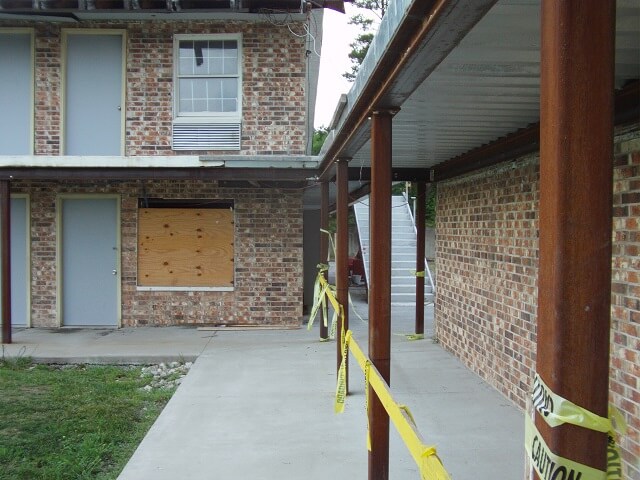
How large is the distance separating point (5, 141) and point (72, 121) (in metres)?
1.17

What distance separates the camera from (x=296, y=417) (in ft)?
18.5

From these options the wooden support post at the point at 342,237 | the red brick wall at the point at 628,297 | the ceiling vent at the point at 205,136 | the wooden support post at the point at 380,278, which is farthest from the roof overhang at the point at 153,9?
the red brick wall at the point at 628,297

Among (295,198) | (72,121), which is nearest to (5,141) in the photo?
(72,121)

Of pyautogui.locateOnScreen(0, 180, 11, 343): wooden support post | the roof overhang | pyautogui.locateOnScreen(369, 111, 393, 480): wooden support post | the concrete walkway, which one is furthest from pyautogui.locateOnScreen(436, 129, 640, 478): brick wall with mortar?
pyautogui.locateOnScreen(0, 180, 11, 343): wooden support post

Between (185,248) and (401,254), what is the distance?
17.3 ft

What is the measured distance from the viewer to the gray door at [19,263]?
1065 centimetres

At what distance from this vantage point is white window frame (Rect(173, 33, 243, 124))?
1041 centimetres

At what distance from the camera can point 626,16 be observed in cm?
244

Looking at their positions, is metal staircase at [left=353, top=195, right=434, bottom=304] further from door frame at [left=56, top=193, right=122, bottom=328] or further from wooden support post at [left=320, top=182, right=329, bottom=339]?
door frame at [left=56, top=193, right=122, bottom=328]

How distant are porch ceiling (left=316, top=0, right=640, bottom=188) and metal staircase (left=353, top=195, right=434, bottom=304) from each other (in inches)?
258

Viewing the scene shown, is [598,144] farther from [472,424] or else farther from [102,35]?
[102,35]

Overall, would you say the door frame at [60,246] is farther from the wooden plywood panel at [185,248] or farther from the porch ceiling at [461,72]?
the porch ceiling at [461,72]

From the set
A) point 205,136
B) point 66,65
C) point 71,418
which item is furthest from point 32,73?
point 71,418

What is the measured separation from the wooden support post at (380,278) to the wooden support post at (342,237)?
6.17 feet
